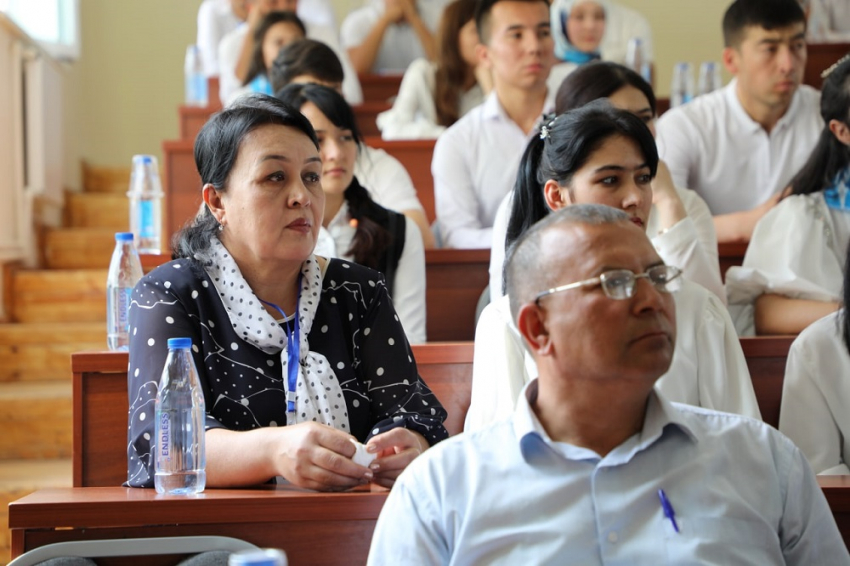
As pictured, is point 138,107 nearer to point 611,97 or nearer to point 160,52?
point 160,52

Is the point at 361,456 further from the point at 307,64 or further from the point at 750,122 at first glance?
the point at 750,122

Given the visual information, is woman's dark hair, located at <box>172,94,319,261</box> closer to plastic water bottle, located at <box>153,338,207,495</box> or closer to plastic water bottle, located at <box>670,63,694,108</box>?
plastic water bottle, located at <box>153,338,207,495</box>

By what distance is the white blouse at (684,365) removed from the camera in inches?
67.6

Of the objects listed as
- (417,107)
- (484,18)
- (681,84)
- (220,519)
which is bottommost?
(220,519)

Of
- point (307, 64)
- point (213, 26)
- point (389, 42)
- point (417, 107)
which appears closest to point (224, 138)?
point (307, 64)

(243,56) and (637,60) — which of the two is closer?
(243,56)

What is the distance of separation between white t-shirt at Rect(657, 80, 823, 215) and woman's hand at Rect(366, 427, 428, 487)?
2.10 m

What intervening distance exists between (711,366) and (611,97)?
0.91m

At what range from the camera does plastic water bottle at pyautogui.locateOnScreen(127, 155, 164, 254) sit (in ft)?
10.6

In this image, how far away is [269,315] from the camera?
1687mm


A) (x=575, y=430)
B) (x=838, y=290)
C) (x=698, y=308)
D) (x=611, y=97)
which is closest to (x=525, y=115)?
(x=611, y=97)

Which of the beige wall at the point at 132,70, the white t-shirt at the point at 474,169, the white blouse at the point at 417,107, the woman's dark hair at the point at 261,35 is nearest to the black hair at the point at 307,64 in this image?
the white t-shirt at the point at 474,169

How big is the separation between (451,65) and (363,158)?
3.84ft

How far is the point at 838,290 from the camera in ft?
8.21
